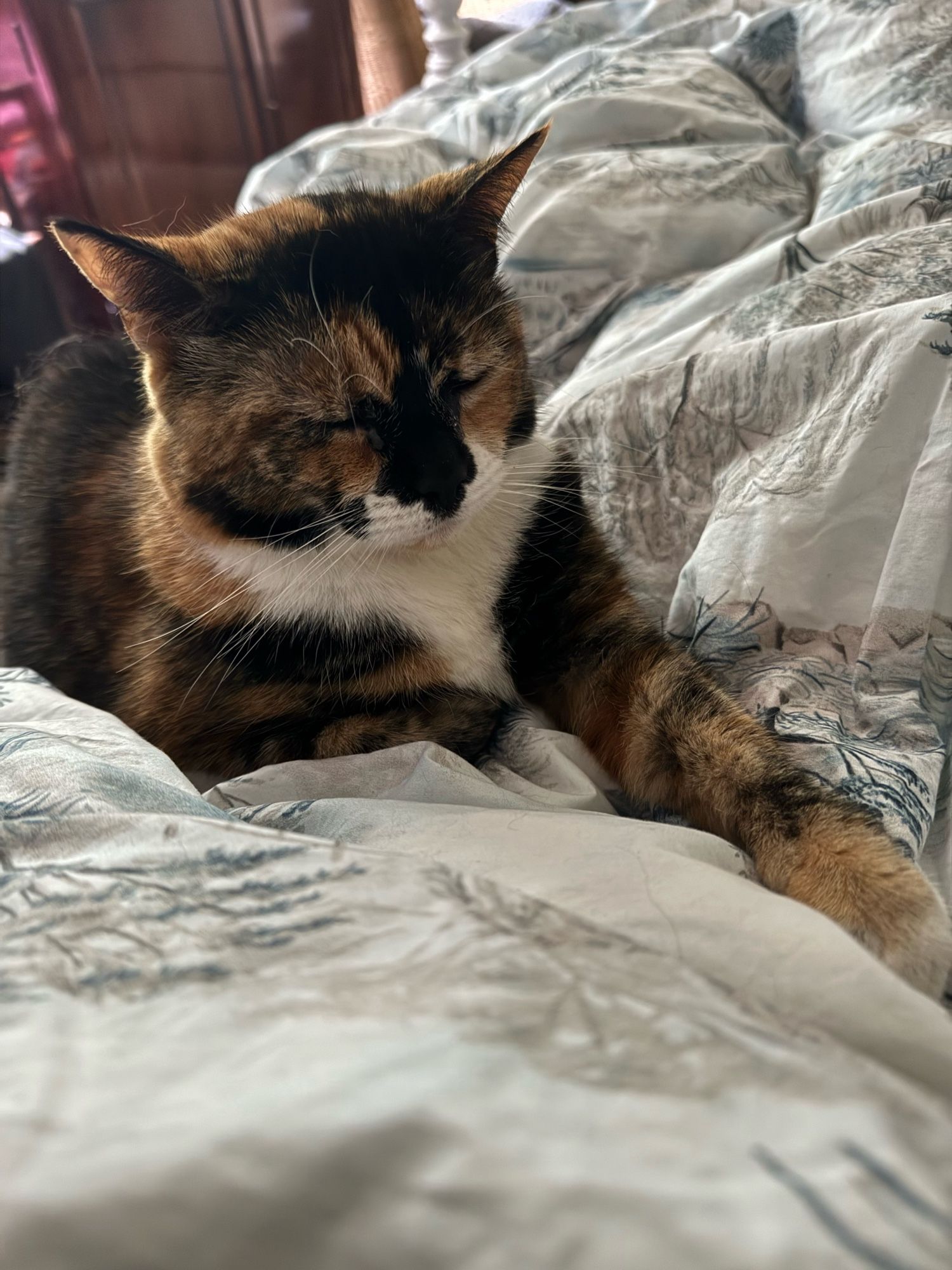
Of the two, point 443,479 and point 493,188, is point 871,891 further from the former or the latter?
point 493,188

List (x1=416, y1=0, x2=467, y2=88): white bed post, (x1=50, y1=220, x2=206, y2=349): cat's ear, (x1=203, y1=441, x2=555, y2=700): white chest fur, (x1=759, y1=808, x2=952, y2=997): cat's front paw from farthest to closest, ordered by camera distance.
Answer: (x1=416, y1=0, x2=467, y2=88): white bed post
(x1=203, y1=441, x2=555, y2=700): white chest fur
(x1=50, y1=220, x2=206, y2=349): cat's ear
(x1=759, y1=808, x2=952, y2=997): cat's front paw

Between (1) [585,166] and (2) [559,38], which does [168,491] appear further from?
(2) [559,38]

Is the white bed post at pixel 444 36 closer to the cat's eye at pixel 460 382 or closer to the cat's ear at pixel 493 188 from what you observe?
the cat's ear at pixel 493 188

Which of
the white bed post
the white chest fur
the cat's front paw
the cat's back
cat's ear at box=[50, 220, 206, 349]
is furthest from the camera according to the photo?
the white bed post

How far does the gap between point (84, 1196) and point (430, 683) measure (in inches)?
23.2

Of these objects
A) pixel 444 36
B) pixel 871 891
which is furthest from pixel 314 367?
pixel 444 36

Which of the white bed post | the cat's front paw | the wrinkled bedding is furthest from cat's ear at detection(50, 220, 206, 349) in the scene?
the white bed post

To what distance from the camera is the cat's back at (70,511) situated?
3.31ft

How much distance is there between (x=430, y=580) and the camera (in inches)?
34.6

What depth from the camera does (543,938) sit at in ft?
1.34

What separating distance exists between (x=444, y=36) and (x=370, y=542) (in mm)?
2249

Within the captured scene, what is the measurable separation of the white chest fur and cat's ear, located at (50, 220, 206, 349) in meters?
0.20

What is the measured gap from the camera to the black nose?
767 mm

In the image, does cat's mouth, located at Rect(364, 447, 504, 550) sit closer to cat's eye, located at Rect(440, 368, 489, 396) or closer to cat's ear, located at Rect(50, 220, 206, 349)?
cat's eye, located at Rect(440, 368, 489, 396)
